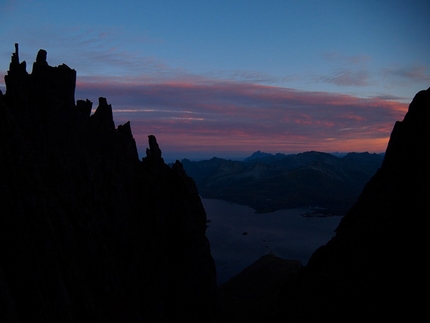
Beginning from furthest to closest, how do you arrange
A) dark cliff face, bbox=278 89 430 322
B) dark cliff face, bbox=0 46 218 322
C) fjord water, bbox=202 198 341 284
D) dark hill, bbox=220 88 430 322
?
fjord water, bbox=202 198 341 284
dark cliff face, bbox=278 89 430 322
dark hill, bbox=220 88 430 322
dark cliff face, bbox=0 46 218 322

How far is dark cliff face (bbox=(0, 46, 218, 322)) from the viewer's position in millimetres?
23656

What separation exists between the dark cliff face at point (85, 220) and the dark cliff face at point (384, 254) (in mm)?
18176

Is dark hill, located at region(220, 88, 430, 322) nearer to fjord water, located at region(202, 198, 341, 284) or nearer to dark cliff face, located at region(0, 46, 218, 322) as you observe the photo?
dark cliff face, located at region(0, 46, 218, 322)

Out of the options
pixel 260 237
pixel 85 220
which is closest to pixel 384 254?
pixel 85 220

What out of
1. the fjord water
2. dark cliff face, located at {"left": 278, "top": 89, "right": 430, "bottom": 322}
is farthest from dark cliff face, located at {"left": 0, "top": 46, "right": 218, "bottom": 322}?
the fjord water

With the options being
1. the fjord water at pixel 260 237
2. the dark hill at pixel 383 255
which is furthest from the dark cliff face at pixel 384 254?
the fjord water at pixel 260 237

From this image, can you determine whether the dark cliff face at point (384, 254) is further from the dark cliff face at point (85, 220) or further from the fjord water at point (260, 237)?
the fjord water at point (260, 237)

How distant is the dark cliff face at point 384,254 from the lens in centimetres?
2709

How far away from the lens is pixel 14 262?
22.5 m

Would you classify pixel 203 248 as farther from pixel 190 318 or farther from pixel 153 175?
pixel 153 175

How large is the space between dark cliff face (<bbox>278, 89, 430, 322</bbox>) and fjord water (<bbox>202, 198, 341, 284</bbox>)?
195 feet

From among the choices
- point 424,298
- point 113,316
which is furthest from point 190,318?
point 424,298

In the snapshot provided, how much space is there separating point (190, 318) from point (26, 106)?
36546 millimetres

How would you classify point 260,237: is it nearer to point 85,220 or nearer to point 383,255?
point 383,255
